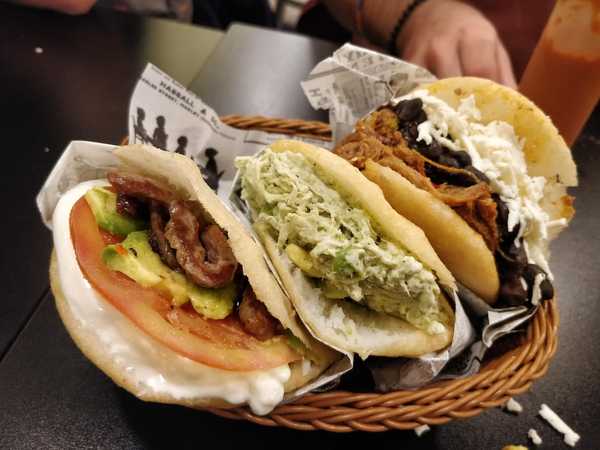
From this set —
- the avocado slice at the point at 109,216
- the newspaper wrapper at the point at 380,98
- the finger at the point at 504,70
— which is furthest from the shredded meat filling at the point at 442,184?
the finger at the point at 504,70

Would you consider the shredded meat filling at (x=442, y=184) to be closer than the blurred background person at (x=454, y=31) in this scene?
Yes

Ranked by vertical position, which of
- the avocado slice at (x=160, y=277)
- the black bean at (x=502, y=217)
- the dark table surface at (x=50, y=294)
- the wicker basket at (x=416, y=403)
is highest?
the black bean at (x=502, y=217)

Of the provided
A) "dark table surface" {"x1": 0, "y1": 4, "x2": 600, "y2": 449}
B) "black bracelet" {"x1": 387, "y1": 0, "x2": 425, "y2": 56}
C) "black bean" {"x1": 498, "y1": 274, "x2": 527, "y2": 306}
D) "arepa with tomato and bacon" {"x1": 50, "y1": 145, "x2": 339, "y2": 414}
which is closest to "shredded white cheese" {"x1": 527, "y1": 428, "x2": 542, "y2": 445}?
"dark table surface" {"x1": 0, "y1": 4, "x2": 600, "y2": 449}

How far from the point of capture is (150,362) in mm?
895

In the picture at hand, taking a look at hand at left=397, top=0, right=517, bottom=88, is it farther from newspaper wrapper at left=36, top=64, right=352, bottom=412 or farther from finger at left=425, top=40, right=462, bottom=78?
newspaper wrapper at left=36, top=64, right=352, bottom=412

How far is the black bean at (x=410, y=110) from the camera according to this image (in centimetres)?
129

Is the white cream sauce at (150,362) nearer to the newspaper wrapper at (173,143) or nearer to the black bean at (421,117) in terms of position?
the newspaper wrapper at (173,143)

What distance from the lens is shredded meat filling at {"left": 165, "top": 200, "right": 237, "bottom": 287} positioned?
2.95 feet

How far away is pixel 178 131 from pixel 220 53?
3.57 feet

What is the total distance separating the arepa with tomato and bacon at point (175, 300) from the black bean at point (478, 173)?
1.79ft

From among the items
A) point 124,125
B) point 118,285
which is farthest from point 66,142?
point 118,285

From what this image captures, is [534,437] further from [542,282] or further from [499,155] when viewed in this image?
[499,155]

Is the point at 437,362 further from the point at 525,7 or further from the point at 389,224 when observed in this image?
the point at 525,7

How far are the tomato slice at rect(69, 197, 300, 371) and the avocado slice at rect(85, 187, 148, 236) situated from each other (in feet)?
0.06
